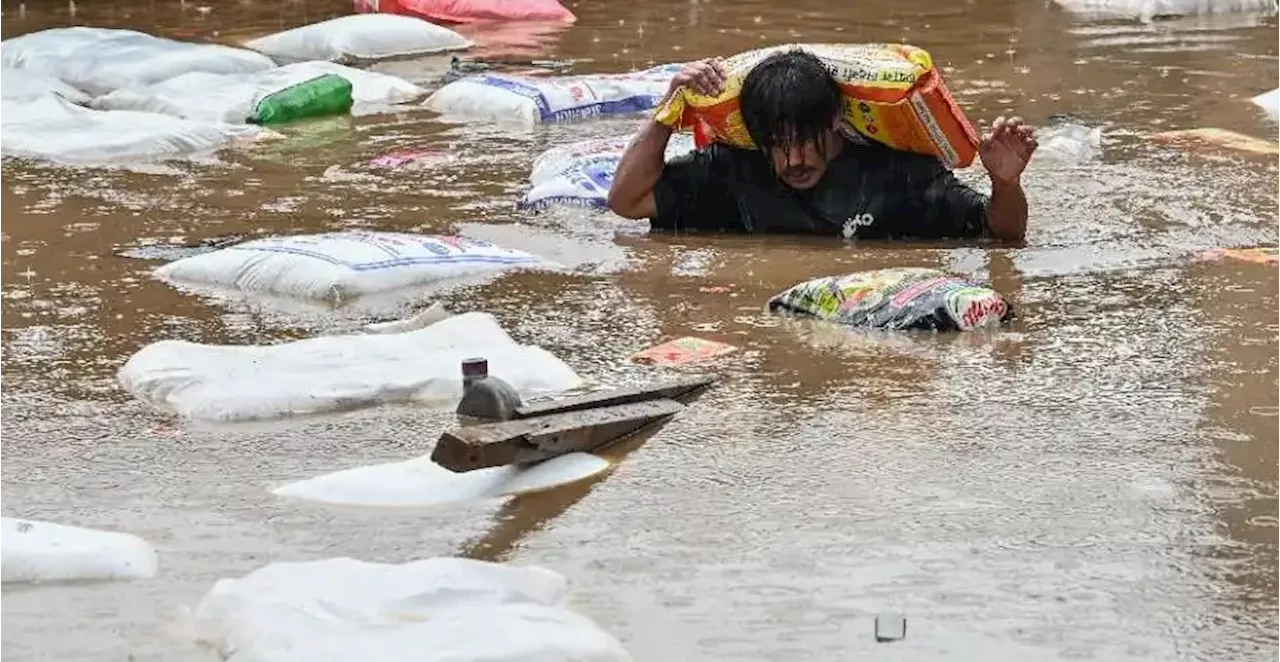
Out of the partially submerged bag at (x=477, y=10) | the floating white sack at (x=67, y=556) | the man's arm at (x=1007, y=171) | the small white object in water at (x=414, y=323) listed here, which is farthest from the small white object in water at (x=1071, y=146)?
the partially submerged bag at (x=477, y=10)

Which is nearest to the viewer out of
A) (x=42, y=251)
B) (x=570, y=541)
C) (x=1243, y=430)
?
(x=570, y=541)

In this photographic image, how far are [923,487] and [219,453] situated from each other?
122cm

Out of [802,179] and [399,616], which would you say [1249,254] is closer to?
[802,179]

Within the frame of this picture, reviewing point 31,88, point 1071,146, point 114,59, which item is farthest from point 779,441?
point 114,59

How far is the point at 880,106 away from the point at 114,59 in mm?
4449

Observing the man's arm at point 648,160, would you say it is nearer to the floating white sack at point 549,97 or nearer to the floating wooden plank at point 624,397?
the floating wooden plank at point 624,397

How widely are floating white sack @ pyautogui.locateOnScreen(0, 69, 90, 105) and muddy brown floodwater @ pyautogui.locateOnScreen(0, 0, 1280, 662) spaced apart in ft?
4.78

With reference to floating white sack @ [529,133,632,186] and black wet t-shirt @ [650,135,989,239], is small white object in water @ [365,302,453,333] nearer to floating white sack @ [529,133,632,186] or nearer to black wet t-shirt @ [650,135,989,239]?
Result: black wet t-shirt @ [650,135,989,239]

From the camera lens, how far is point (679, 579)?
287 cm

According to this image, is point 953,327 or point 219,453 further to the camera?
point 953,327

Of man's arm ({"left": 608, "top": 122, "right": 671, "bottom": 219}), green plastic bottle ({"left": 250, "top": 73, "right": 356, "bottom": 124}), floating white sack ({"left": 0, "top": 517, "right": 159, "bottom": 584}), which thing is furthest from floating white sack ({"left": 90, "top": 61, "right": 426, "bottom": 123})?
floating white sack ({"left": 0, "top": 517, "right": 159, "bottom": 584})

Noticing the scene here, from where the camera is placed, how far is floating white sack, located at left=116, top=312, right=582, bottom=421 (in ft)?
12.4

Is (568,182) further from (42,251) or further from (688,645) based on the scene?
(688,645)

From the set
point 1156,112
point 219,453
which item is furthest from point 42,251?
point 1156,112
